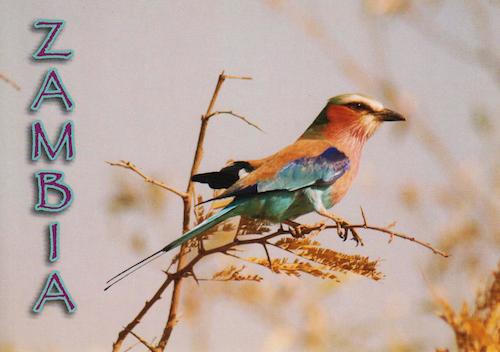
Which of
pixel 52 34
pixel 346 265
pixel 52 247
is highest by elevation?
pixel 52 34

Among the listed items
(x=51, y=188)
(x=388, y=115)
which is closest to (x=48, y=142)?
(x=51, y=188)

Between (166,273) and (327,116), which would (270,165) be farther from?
(166,273)

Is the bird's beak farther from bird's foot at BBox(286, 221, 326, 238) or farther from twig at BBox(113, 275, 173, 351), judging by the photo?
twig at BBox(113, 275, 173, 351)

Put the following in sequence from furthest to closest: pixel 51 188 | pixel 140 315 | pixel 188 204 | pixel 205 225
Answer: pixel 51 188 < pixel 205 225 < pixel 188 204 < pixel 140 315

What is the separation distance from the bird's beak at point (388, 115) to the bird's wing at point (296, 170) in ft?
1.07

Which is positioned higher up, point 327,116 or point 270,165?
point 327,116

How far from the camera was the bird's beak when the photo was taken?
326cm

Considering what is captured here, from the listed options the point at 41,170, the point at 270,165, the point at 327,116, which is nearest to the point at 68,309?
the point at 41,170

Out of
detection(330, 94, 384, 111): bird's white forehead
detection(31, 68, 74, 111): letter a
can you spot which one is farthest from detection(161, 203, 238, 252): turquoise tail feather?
detection(330, 94, 384, 111): bird's white forehead

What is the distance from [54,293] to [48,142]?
571 mm

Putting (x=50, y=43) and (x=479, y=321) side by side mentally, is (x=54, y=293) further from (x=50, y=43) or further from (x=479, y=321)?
(x=479, y=321)

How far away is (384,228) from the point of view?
1858 mm

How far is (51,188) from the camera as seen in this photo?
290 cm

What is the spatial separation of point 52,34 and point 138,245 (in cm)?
91
